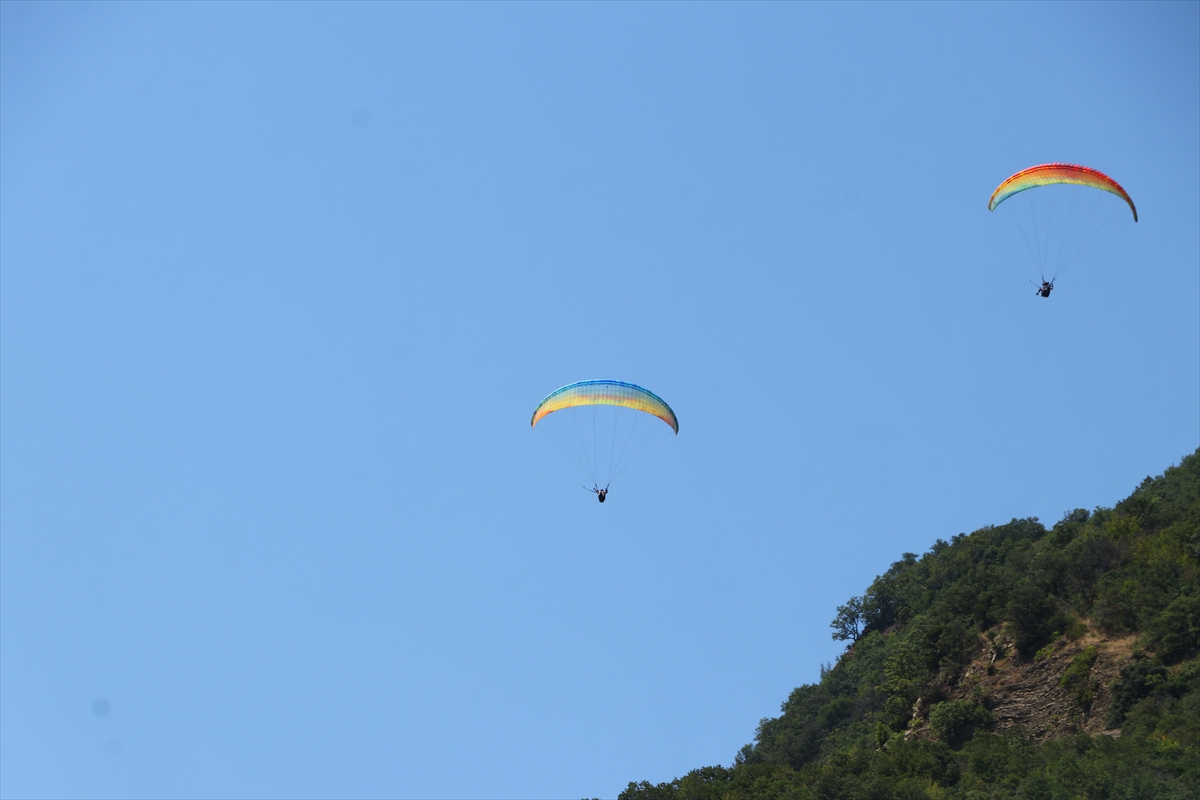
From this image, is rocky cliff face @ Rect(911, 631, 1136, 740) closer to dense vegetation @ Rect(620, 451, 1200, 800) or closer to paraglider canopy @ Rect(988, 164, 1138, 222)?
dense vegetation @ Rect(620, 451, 1200, 800)

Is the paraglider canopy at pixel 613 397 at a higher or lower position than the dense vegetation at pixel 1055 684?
higher

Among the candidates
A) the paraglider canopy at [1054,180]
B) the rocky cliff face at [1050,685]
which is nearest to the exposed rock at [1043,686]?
the rocky cliff face at [1050,685]

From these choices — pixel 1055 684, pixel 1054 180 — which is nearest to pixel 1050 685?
pixel 1055 684

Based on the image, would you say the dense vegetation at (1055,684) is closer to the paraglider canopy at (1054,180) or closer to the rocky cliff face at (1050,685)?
the rocky cliff face at (1050,685)

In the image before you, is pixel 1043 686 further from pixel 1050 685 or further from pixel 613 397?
pixel 613 397

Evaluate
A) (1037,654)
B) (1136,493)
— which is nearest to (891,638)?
(1136,493)

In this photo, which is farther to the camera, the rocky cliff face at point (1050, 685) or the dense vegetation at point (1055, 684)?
the rocky cliff face at point (1050, 685)

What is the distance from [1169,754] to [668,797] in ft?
85.2

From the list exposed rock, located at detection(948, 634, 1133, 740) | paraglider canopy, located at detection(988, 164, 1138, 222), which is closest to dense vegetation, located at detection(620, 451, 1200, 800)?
exposed rock, located at detection(948, 634, 1133, 740)

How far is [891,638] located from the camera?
106688 millimetres

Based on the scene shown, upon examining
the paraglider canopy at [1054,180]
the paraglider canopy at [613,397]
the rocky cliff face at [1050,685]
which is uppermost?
the paraglider canopy at [1054,180]

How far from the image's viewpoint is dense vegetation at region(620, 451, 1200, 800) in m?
62.1

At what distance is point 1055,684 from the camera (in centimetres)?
7125

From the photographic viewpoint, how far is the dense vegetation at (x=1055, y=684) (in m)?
62.1
